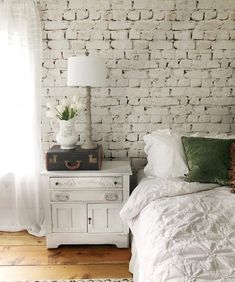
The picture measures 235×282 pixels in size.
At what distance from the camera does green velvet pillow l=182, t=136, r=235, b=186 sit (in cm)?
217

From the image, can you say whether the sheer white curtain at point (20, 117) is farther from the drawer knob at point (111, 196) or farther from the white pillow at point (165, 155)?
the white pillow at point (165, 155)

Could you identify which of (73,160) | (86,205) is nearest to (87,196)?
(86,205)

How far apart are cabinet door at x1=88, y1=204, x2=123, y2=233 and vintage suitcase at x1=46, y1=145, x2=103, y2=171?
33cm

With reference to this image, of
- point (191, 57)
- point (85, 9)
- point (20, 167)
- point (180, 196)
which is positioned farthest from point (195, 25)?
point (20, 167)

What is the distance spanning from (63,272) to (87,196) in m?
0.58

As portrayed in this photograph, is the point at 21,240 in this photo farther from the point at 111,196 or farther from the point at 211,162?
the point at 211,162

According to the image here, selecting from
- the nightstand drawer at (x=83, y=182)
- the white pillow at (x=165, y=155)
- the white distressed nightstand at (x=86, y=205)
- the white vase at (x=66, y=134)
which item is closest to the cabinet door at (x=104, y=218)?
the white distressed nightstand at (x=86, y=205)

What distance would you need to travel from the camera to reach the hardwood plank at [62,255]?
2381 mm

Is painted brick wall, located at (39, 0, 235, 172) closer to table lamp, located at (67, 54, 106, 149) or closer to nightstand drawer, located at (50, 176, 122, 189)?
table lamp, located at (67, 54, 106, 149)

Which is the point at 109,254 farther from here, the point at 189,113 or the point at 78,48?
the point at 78,48

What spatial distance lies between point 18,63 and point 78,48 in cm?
52

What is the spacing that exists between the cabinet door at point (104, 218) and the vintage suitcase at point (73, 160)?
1.09ft

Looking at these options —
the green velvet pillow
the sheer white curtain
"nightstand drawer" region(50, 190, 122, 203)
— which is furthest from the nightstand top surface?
the green velvet pillow

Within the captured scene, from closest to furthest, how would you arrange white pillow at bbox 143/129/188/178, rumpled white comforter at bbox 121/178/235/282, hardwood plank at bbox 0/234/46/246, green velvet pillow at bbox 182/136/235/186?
rumpled white comforter at bbox 121/178/235/282 → green velvet pillow at bbox 182/136/235/186 → white pillow at bbox 143/129/188/178 → hardwood plank at bbox 0/234/46/246
